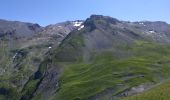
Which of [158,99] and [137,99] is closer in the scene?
[158,99]

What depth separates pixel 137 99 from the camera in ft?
312

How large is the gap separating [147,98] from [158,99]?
7574 mm

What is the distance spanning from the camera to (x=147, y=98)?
92.9 metres

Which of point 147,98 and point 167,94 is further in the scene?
point 147,98

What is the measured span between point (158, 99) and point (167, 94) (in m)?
2.70

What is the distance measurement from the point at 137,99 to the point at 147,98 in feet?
10.4

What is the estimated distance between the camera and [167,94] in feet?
284

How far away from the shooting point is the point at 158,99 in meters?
85.4

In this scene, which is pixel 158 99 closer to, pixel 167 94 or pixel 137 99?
pixel 167 94

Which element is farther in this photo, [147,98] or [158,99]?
[147,98]

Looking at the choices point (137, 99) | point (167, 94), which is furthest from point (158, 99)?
point (137, 99)

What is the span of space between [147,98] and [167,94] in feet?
24.3

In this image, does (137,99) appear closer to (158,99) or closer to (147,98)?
(147,98)

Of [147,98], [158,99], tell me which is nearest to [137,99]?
[147,98]
